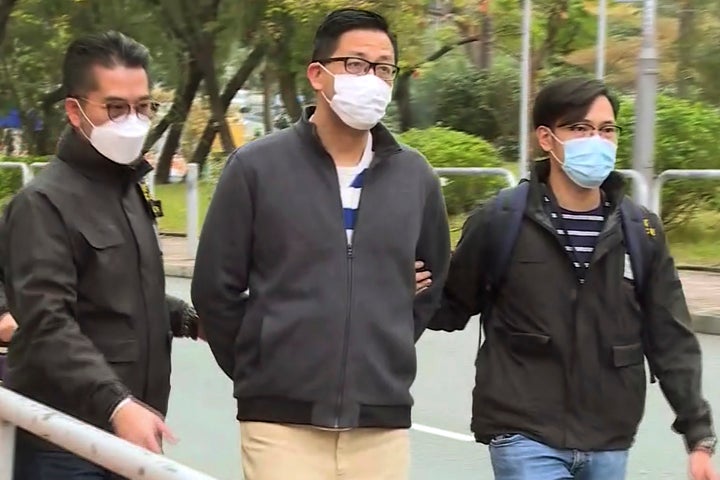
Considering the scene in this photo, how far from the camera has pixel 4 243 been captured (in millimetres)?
2740

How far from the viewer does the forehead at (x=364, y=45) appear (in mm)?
2967

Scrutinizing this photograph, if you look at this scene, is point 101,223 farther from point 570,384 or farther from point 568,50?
point 568,50

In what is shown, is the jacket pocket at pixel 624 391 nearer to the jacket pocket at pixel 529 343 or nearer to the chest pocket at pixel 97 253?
the jacket pocket at pixel 529 343

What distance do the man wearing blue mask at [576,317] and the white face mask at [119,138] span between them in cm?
97

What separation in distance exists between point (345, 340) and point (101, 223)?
646 mm

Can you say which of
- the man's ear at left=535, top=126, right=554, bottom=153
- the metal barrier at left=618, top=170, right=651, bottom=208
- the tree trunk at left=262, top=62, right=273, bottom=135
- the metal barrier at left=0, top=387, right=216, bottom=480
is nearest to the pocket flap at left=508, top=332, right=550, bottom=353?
the man's ear at left=535, top=126, right=554, bottom=153

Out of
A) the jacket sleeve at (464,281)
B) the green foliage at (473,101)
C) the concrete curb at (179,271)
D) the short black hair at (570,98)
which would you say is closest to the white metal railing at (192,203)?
the concrete curb at (179,271)

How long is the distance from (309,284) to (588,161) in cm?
91

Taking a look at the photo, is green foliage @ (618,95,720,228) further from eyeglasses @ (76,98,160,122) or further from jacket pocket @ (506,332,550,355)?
eyeglasses @ (76,98,160,122)

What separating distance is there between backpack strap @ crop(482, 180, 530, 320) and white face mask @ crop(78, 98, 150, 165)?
3.24 feet

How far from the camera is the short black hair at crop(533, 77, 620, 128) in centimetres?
321

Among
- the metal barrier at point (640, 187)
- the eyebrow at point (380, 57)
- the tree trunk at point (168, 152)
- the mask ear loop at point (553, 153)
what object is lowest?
the tree trunk at point (168, 152)

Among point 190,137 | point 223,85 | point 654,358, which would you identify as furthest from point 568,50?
point 654,358

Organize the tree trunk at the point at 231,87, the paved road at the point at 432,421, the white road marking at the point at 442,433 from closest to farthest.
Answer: the paved road at the point at 432,421
the white road marking at the point at 442,433
the tree trunk at the point at 231,87
